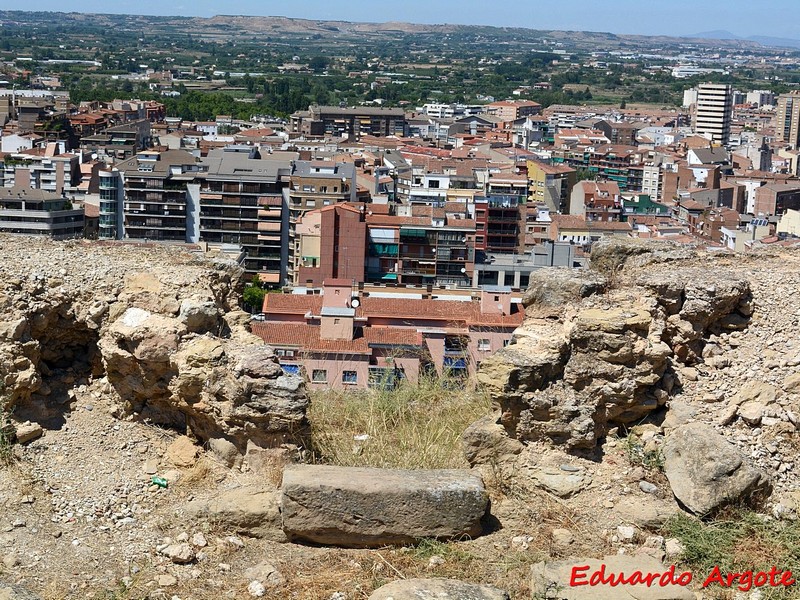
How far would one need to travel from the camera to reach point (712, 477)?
4387 millimetres

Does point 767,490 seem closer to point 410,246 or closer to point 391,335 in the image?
point 391,335

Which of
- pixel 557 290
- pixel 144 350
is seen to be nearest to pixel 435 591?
pixel 144 350

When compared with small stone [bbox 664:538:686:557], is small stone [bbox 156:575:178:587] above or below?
below

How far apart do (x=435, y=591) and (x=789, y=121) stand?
75395 millimetres

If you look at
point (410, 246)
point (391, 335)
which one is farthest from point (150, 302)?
point (410, 246)

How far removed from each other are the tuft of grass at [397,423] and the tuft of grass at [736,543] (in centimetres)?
105

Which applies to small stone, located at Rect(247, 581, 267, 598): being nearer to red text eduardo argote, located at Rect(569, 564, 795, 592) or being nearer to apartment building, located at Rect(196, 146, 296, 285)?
red text eduardo argote, located at Rect(569, 564, 795, 592)

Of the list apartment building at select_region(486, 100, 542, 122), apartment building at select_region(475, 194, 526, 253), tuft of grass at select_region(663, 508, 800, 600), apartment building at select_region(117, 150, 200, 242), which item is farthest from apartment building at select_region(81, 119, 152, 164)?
tuft of grass at select_region(663, 508, 800, 600)

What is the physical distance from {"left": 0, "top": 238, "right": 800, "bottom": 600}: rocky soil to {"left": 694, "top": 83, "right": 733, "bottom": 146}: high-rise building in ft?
229

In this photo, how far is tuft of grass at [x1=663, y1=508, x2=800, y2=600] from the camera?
4.07 m

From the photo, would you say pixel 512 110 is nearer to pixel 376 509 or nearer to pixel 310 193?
pixel 310 193

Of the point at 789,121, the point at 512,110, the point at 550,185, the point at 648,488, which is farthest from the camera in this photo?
the point at 789,121

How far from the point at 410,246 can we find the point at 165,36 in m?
149

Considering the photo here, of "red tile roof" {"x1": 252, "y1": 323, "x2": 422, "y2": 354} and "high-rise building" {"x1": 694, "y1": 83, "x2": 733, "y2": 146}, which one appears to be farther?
"high-rise building" {"x1": 694, "y1": 83, "x2": 733, "y2": 146}
